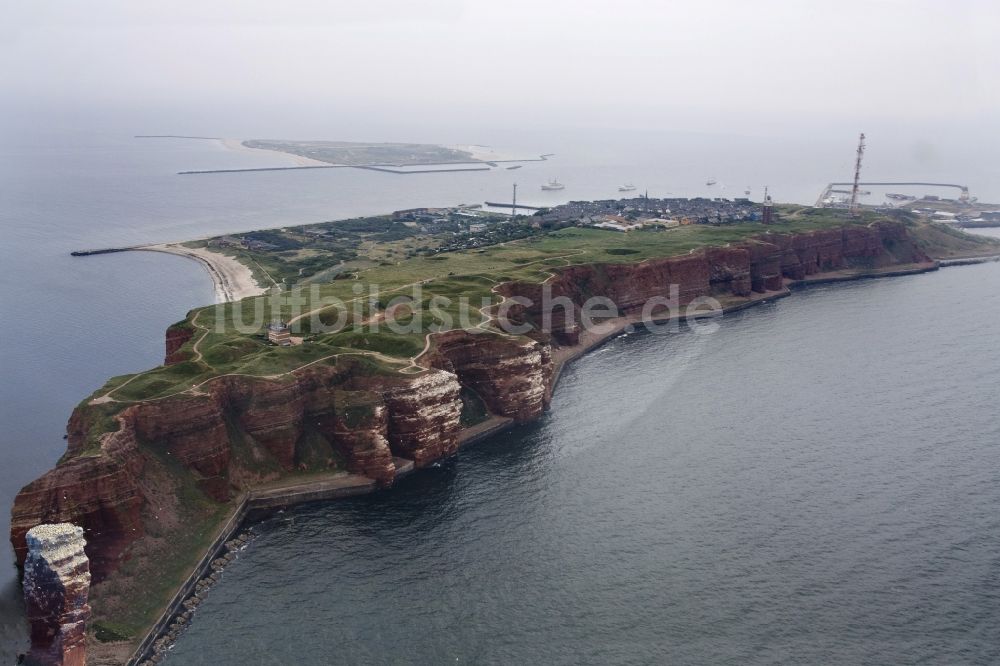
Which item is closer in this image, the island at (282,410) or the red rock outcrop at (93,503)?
the red rock outcrop at (93,503)

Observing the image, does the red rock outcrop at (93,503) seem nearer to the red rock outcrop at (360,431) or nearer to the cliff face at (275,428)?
the cliff face at (275,428)

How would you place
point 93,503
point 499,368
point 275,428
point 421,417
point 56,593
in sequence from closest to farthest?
point 56,593
point 93,503
point 275,428
point 421,417
point 499,368

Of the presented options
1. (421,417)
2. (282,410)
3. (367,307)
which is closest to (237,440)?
(282,410)

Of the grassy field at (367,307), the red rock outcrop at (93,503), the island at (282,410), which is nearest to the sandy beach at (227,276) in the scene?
the grassy field at (367,307)

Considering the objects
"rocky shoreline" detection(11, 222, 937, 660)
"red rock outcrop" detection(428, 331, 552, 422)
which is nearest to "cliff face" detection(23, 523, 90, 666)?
"rocky shoreline" detection(11, 222, 937, 660)

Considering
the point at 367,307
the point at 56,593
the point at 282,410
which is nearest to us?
the point at 56,593

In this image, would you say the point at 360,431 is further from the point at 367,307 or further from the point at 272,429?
the point at 367,307
